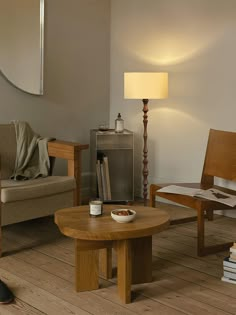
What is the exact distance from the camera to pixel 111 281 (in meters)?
2.62

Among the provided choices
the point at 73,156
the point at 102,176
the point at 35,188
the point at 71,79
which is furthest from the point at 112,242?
the point at 71,79

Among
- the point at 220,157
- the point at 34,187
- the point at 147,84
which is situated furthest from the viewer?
the point at 147,84

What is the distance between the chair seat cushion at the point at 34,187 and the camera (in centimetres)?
298

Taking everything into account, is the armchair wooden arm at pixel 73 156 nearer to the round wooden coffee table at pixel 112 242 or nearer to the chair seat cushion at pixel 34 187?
the chair seat cushion at pixel 34 187

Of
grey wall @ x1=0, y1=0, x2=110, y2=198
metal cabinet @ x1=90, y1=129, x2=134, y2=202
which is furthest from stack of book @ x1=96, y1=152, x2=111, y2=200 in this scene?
grey wall @ x1=0, y1=0, x2=110, y2=198

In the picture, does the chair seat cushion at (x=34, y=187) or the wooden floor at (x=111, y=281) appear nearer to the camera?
the wooden floor at (x=111, y=281)

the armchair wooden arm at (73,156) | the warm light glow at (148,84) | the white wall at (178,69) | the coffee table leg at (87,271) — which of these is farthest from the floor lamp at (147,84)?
the coffee table leg at (87,271)

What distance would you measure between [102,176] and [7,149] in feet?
3.07

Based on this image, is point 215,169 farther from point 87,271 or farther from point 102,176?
point 87,271

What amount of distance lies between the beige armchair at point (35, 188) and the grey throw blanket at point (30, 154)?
1.7 inches

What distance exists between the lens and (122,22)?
4500 millimetres

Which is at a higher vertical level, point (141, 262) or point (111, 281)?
point (141, 262)

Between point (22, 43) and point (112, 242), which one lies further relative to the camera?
point (22, 43)

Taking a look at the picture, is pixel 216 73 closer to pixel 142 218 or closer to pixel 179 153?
pixel 179 153
